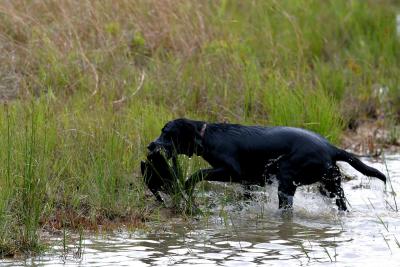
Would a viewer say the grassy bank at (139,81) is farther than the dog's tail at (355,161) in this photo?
No

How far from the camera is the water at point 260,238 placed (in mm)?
6043

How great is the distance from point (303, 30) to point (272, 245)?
6.08 m

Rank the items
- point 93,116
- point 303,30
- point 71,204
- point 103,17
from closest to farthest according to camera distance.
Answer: point 71,204 → point 93,116 → point 103,17 → point 303,30

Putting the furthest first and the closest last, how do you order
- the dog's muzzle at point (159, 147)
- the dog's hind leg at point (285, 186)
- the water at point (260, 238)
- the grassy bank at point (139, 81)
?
1. the dog's hind leg at point (285, 186)
2. the dog's muzzle at point (159, 147)
3. the grassy bank at point (139, 81)
4. the water at point (260, 238)

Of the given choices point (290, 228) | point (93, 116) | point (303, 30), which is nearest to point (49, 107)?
point (93, 116)

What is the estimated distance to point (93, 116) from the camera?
8.55 metres

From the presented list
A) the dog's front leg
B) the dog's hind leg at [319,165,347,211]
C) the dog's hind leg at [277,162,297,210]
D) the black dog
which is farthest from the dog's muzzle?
the dog's hind leg at [319,165,347,211]

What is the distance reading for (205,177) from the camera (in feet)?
24.3

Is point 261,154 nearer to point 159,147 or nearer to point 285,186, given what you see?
point 285,186

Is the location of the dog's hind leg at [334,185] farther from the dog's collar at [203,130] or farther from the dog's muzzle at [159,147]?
the dog's muzzle at [159,147]

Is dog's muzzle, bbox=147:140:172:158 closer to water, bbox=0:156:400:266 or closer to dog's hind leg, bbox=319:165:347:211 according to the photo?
water, bbox=0:156:400:266

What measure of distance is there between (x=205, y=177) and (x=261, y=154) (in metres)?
0.50

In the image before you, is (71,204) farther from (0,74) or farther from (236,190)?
(0,74)

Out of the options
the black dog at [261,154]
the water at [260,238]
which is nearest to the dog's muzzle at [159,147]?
the black dog at [261,154]
